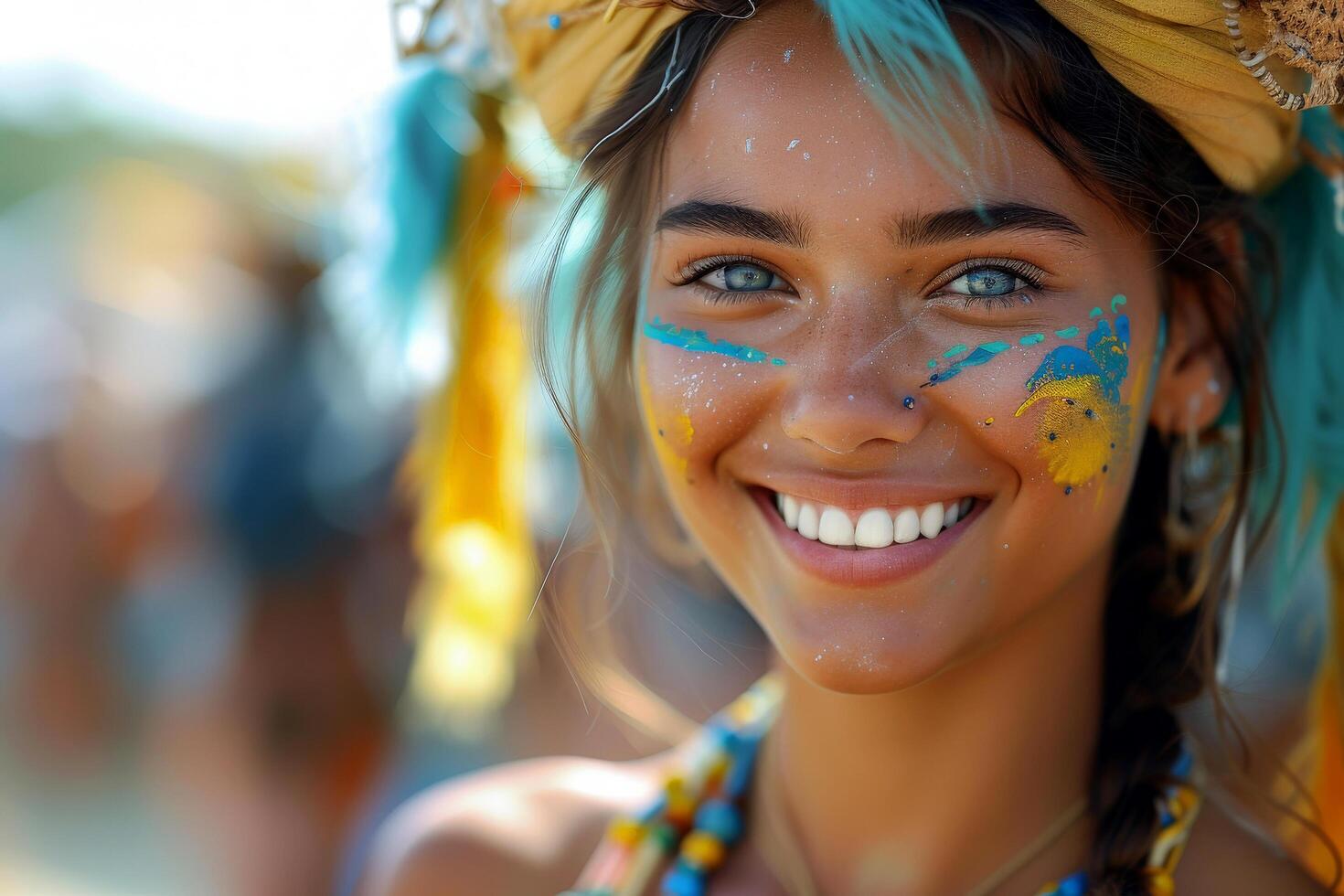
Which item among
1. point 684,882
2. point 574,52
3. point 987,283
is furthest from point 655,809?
point 574,52

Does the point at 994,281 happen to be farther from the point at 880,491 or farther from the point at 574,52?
the point at 574,52

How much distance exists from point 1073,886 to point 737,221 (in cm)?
87

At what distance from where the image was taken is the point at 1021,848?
154 cm

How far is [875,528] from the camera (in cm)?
136

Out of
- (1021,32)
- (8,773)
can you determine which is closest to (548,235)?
(1021,32)

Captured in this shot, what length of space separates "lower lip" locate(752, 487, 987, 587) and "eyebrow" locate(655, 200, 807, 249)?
0.33m

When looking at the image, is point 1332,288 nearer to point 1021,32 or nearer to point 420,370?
point 1021,32

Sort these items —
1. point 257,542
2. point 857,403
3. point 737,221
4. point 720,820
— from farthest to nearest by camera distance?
point 257,542 < point 720,820 < point 737,221 < point 857,403

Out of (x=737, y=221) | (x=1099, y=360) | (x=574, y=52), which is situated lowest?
(x=1099, y=360)

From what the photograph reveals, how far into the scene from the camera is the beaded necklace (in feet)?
5.23

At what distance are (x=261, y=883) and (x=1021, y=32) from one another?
9.30 ft

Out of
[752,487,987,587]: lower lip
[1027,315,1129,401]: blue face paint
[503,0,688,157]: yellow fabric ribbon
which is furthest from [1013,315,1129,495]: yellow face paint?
[503,0,688,157]: yellow fabric ribbon

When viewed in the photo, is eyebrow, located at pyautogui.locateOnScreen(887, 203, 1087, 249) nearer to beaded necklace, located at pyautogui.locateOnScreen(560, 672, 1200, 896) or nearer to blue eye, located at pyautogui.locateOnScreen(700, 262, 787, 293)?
blue eye, located at pyautogui.locateOnScreen(700, 262, 787, 293)

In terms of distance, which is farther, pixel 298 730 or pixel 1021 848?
pixel 298 730
